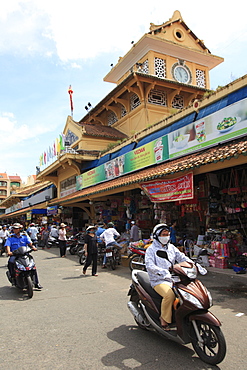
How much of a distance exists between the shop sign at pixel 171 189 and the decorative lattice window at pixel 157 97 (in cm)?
955

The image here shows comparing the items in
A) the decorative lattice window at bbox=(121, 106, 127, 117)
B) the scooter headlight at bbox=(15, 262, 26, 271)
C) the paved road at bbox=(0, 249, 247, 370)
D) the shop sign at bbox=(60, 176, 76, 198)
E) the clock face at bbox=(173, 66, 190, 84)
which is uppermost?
the clock face at bbox=(173, 66, 190, 84)

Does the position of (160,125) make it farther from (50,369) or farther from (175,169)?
(50,369)

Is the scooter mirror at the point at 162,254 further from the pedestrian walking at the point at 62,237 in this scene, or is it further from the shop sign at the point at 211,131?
the pedestrian walking at the point at 62,237

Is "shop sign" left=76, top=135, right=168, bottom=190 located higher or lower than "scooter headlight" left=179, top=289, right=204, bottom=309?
higher

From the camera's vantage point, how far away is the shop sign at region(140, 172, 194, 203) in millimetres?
8125

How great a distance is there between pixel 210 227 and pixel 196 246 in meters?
0.87

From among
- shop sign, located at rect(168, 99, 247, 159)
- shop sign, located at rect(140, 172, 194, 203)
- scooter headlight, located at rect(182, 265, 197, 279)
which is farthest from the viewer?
shop sign, located at rect(140, 172, 194, 203)

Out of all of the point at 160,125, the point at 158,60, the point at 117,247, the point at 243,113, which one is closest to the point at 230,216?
the point at 243,113

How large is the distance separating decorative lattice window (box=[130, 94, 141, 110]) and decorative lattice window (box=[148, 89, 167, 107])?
816 millimetres

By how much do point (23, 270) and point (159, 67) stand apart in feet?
53.0

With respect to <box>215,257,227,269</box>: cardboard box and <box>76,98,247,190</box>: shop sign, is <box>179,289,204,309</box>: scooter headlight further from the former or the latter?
<box>76,98,247,190</box>: shop sign

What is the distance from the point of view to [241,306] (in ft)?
17.0

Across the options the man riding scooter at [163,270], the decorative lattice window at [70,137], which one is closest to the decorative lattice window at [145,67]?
the decorative lattice window at [70,137]

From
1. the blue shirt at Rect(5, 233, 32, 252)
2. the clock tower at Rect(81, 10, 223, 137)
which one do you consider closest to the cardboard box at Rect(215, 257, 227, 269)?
the blue shirt at Rect(5, 233, 32, 252)
